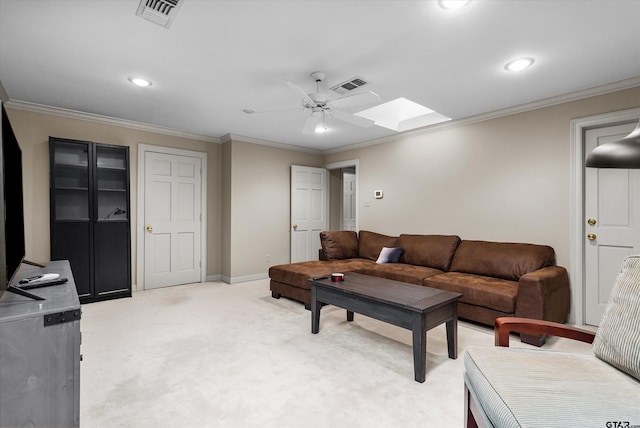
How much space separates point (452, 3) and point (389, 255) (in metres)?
3.23

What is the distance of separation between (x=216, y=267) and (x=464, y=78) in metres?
4.50

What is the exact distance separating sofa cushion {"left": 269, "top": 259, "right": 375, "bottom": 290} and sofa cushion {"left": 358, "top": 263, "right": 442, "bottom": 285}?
0.22 m

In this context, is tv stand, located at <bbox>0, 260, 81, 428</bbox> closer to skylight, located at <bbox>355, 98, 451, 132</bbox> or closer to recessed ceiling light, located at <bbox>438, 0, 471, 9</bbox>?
recessed ceiling light, located at <bbox>438, 0, 471, 9</bbox>

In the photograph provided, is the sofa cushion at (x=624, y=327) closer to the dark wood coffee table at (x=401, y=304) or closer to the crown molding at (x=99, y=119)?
the dark wood coffee table at (x=401, y=304)

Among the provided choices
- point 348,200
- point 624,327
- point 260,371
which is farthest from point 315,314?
point 348,200

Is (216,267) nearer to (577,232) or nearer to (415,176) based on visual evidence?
(415,176)

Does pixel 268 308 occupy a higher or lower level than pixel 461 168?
lower

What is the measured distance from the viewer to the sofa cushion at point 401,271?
363 centimetres

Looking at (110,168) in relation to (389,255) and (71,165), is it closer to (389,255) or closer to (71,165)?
(71,165)

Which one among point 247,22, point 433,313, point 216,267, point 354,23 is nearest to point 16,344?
point 247,22

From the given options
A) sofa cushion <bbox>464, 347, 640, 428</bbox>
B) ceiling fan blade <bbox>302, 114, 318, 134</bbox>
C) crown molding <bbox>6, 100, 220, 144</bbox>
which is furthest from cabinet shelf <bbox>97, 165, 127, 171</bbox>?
sofa cushion <bbox>464, 347, 640, 428</bbox>

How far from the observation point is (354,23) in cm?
211

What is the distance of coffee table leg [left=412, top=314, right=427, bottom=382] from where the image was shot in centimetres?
213

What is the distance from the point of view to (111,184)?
4266mm
